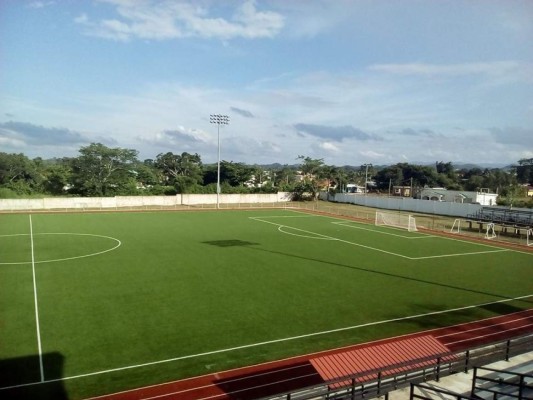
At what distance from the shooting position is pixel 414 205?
5981 cm

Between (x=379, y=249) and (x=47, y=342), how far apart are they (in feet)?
75.6

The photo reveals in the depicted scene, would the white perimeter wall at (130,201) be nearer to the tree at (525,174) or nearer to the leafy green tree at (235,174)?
the leafy green tree at (235,174)

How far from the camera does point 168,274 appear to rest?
21359 millimetres

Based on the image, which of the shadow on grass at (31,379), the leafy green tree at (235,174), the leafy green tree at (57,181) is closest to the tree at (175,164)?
the leafy green tree at (235,174)

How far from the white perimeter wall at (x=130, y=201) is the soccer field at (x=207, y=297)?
1817cm

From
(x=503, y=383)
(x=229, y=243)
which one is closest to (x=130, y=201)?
(x=229, y=243)

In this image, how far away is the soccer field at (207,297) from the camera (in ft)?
39.7

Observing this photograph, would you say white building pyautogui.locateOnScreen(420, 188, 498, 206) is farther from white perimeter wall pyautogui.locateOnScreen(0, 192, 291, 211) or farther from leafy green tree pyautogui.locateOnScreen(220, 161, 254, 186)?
leafy green tree pyautogui.locateOnScreen(220, 161, 254, 186)

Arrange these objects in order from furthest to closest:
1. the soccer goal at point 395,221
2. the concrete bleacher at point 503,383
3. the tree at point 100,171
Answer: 1. the tree at point 100,171
2. the soccer goal at point 395,221
3. the concrete bleacher at point 503,383

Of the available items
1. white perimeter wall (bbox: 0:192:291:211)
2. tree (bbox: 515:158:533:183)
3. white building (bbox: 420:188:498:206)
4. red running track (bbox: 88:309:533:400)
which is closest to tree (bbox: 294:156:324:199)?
white perimeter wall (bbox: 0:192:291:211)

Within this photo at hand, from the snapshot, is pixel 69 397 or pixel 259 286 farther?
pixel 259 286

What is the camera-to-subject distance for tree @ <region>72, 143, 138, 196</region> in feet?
201

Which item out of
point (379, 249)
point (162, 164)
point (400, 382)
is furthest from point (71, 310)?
point (162, 164)

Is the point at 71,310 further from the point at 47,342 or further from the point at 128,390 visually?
the point at 128,390
